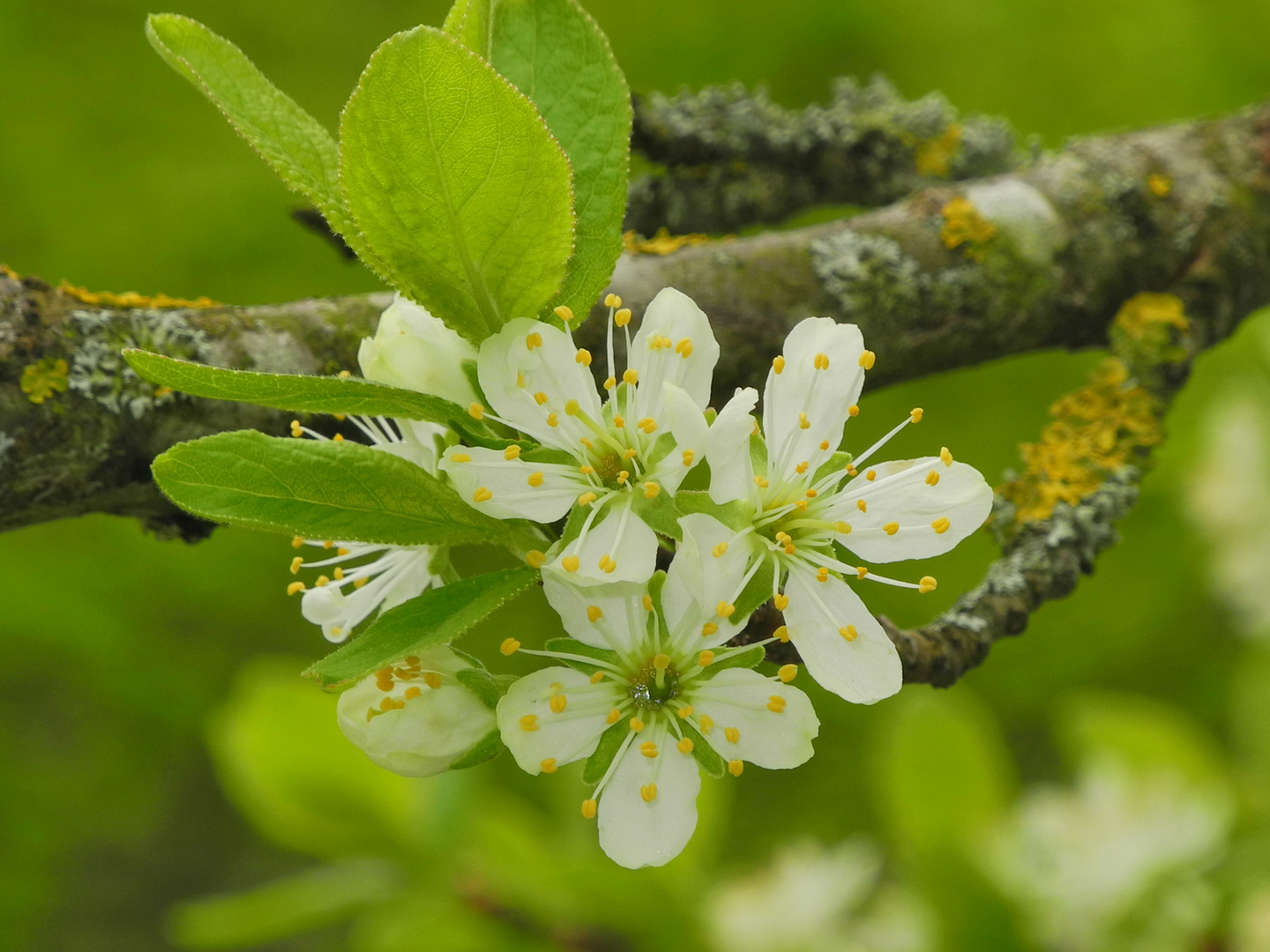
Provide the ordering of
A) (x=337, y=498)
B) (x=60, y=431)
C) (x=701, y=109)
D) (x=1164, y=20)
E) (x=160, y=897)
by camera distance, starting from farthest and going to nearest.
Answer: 1. (x=160, y=897)
2. (x=1164, y=20)
3. (x=701, y=109)
4. (x=60, y=431)
5. (x=337, y=498)

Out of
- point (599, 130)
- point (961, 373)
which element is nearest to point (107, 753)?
point (961, 373)

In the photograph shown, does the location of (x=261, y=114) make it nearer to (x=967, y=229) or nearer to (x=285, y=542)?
(x=967, y=229)

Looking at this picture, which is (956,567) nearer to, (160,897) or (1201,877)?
(1201,877)

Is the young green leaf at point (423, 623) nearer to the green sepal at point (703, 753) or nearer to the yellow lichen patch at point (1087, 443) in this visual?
the green sepal at point (703, 753)

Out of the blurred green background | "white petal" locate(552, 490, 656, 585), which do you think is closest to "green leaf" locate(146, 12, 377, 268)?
"white petal" locate(552, 490, 656, 585)

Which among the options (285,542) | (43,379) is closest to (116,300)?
(43,379)

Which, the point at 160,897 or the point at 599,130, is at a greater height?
the point at 599,130

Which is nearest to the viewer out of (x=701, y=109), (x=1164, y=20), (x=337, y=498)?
(x=337, y=498)
